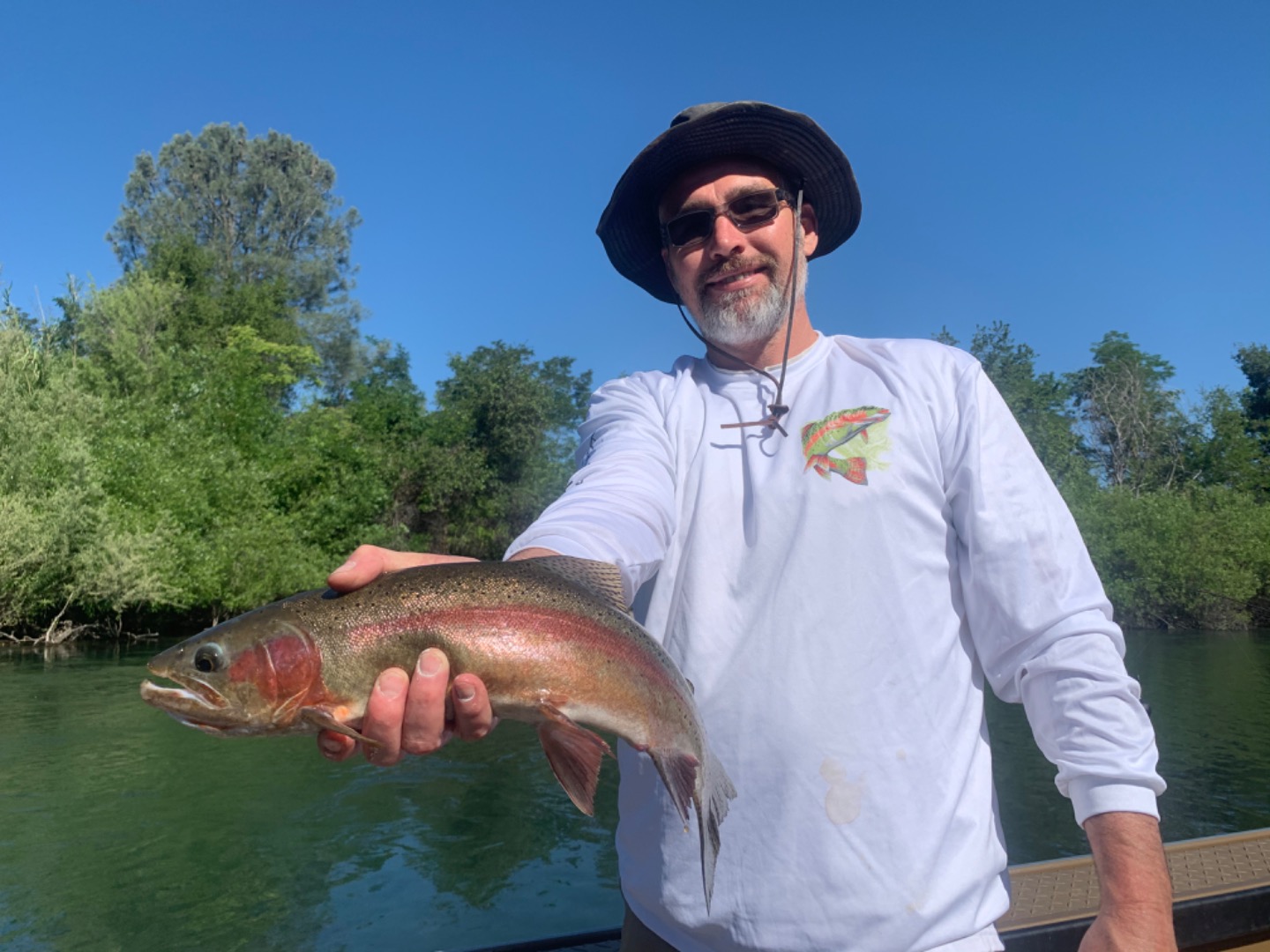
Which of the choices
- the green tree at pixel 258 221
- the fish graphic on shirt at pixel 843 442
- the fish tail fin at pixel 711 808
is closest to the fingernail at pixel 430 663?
the fish tail fin at pixel 711 808

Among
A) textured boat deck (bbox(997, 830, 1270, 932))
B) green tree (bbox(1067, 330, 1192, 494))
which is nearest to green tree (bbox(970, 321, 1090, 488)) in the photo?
green tree (bbox(1067, 330, 1192, 494))

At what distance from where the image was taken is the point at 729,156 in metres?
2.70

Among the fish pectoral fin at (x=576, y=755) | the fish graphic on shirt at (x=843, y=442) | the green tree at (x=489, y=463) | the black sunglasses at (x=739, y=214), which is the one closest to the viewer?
the fish pectoral fin at (x=576, y=755)

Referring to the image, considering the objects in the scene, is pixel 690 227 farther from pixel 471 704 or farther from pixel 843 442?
pixel 471 704

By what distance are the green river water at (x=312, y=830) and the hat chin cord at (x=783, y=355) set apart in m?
7.34

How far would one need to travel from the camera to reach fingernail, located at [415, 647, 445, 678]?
5.81ft

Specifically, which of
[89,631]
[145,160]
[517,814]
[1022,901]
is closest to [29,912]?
[517,814]

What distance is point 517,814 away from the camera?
13.1m

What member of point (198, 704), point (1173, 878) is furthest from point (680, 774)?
point (1173, 878)

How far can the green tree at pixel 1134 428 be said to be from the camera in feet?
172

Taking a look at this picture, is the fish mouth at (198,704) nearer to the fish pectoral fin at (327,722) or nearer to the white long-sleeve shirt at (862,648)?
the fish pectoral fin at (327,722)

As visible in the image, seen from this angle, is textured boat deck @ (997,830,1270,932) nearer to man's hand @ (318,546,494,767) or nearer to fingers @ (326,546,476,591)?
man's hand @ (318,546,494,767)

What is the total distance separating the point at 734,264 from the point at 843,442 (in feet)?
2.13

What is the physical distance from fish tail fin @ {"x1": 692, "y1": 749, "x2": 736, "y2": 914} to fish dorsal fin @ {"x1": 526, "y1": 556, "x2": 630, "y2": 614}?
365 mm
